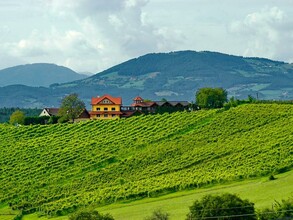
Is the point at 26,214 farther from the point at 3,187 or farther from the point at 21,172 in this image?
the point at 21,172

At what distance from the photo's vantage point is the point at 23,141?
317ft

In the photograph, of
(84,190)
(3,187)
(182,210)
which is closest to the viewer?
(182,210)

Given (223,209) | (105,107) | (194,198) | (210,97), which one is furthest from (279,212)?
(210,97)

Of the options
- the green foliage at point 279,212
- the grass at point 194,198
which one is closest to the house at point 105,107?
the grass at point 194,198

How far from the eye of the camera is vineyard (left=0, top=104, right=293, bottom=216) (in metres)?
64.8

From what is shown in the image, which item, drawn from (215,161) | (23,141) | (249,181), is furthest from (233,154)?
(23,141)

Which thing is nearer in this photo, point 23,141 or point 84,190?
point 84,190

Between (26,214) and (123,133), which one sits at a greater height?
(123,133)

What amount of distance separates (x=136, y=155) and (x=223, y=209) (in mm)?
40400

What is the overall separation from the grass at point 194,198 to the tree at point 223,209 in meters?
6.10

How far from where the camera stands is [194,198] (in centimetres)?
5597

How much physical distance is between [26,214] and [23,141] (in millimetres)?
32614

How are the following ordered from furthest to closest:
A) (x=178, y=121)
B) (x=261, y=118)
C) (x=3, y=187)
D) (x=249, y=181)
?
(x=178, y=121) → (x=261, y=118) → (x=3, y=187) → (x=249, y=181)

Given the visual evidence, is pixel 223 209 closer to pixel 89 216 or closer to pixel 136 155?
pixel 89 216
